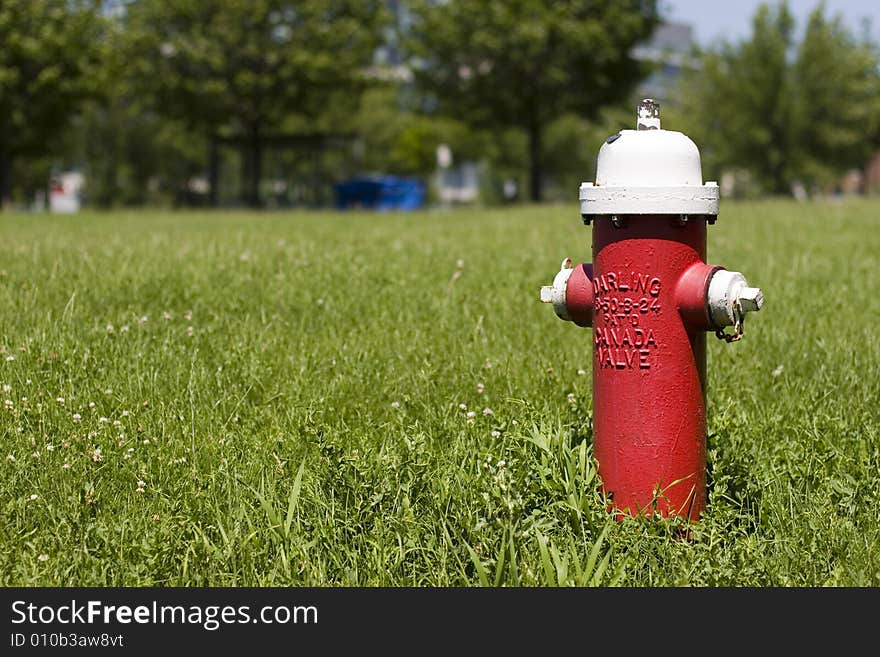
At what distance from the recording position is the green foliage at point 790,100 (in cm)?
4072

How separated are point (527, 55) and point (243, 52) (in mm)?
9442

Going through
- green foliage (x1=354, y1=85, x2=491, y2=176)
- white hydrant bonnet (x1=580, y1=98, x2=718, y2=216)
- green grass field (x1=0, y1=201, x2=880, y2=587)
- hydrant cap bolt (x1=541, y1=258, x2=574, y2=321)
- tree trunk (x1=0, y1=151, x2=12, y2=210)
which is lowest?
green grass field (x1=0, y1=201, x2=880, y2=587)

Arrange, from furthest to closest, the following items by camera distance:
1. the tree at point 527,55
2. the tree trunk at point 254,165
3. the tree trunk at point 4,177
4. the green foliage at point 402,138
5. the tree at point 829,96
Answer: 1. the green foliage at point 402,138
2. the tree at point 829,96
3. the tree trunk at point 254,165
4. the tree trunk at point 4,177
5. the tree at point 527,55

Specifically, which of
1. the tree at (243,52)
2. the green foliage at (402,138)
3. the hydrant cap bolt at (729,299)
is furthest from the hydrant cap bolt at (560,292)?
the green foliage at (402,138)

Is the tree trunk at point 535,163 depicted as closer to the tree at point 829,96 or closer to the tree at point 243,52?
the tree at point 243,52

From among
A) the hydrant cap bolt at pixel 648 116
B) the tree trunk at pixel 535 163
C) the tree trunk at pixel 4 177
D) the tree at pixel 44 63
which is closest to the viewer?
the hydrant cap bolt at pixel 648 116

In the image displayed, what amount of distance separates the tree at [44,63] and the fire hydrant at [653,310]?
32137 mm

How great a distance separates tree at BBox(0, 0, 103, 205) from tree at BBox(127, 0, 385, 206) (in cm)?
155

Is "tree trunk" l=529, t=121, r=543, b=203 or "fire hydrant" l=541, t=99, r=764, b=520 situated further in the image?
"tree trunk" l=529, t=121, r=543, b=203

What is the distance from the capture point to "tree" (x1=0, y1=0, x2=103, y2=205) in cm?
3212

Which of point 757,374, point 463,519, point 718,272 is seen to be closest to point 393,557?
point 463,519

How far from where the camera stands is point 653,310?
9.72 ft

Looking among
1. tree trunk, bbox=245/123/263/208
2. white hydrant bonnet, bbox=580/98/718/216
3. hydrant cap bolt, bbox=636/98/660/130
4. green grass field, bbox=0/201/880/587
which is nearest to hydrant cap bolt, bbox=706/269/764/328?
white hydrant bonnet, bbox=580/98/718/216

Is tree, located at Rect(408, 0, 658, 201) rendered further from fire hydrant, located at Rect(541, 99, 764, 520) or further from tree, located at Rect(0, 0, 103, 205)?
fire hydrant, located at Rect(541, 99, 764, 520)
